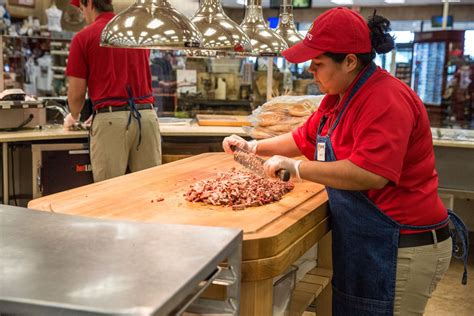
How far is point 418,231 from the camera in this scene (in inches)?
79.6

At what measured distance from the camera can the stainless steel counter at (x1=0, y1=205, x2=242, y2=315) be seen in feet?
3.09

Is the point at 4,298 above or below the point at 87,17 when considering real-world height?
below

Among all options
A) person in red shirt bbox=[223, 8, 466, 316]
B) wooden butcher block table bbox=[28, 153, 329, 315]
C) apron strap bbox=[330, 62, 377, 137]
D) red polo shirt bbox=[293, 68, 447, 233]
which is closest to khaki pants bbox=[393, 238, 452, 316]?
person in red shirt bbox=[223, 8, 466, 316]

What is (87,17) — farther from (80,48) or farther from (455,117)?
(455,117)

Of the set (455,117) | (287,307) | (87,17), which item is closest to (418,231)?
(287,307)

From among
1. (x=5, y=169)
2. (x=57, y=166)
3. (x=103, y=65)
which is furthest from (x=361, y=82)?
(x=5, y=169)

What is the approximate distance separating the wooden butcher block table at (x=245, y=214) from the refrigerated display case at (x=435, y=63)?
20.5 ft

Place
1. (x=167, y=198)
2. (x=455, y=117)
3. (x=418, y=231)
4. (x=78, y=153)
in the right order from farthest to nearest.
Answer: (x=455, y=117) < (x=78, y=153) < (x=167, y=198) < (x=418, y=231)

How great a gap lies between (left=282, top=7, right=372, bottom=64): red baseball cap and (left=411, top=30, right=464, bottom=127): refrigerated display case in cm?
631

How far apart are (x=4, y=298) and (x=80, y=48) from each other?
9.83 ft

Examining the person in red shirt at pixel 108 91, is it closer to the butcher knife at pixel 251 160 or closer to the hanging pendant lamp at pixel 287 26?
the hanging pendant lamp at pixel 287 26

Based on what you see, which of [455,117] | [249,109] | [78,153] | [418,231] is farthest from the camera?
[455,117]

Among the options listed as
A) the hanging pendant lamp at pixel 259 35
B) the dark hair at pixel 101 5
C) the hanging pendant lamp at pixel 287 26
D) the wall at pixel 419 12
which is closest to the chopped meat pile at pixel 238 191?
the hanging pendant lamp at pixel 259 35

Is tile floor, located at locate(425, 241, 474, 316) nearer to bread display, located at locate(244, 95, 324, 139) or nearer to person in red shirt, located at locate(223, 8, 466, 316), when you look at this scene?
bread display, located at locate(244, 95, 324, 139)
